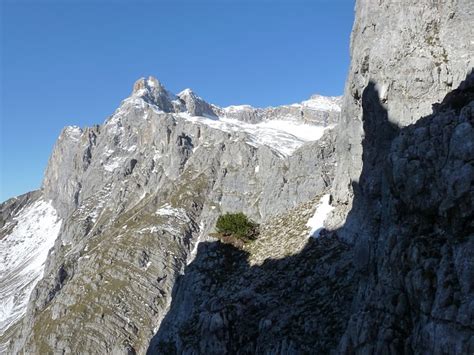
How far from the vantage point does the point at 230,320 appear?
3491 centimetres

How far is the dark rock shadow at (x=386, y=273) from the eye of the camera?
59.4 ft

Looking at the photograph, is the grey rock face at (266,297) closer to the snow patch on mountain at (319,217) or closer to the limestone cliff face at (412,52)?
the snow patch on mountain at (319,217)

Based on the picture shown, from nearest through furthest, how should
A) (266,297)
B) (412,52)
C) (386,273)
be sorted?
1. (386,273)
2. (412,52)
3. (266,297)

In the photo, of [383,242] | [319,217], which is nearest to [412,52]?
[383,242]

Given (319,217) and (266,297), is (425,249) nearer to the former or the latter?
(266,297)

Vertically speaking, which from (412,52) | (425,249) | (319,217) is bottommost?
(425,249)

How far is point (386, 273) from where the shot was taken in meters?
22.1

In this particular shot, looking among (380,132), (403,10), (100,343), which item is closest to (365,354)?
(380,132)

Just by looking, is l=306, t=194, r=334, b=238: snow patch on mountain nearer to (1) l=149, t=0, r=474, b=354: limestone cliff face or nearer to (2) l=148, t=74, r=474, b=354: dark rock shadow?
(1) l=149, t=0, r=474, b=354: limestone cliff face

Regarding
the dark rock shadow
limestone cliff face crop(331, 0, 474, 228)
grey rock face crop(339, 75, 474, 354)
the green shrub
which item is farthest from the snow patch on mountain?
grey rock face crop(339, 75, 474, 354)

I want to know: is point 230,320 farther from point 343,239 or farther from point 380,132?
point 380,132

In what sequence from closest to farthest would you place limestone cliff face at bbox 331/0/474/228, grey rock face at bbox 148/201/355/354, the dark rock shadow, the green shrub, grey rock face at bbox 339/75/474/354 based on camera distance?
grey rock face at bbox 339/75/474/354, the dark rock shadow, grey rock face at bbox 148/201/355/354, limestone cliff face at bbox 331/0/474/228, the green shrub

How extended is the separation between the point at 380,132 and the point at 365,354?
1892 cm

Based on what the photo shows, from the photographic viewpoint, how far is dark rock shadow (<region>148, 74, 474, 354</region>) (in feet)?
59.4
